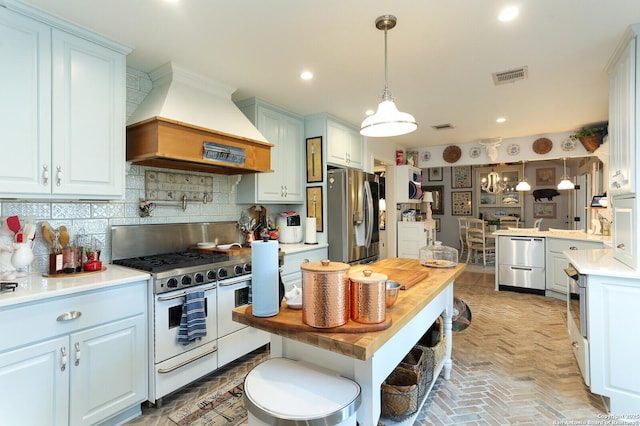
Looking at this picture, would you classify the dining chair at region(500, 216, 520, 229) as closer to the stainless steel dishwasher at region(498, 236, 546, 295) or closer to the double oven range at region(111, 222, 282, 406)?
the stainless steel dishwasher at region(498, 236, 546, 295)

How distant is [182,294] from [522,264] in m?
4.73

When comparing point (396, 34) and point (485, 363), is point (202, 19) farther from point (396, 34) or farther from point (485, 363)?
point (485, 363)

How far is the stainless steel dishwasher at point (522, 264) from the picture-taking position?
4609 millimetres

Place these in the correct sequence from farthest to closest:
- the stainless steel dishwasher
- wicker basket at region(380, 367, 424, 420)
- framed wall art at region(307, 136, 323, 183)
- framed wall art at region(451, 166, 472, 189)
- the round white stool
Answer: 1. framed wall art at region(451, 166, 472, 189)
2. the stainless steel dishwasher
3. framed wall art at region(307, 136, 323, 183)
4. wicker basket at region(380, 367, 424, 420)
5. the round white stool

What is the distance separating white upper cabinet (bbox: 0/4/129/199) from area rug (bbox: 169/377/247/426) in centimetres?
154

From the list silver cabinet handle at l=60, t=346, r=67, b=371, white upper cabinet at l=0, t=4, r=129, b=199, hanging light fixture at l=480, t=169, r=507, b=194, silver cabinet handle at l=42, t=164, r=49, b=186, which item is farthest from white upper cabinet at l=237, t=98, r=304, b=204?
hanging light fixture at l=480, t=169, r=507, b=194

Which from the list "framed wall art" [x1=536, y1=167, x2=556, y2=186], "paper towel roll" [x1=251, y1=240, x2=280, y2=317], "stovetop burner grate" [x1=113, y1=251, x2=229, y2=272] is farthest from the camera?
"framed wall art" [x1=536, y1=167, x2=556, y2=186]

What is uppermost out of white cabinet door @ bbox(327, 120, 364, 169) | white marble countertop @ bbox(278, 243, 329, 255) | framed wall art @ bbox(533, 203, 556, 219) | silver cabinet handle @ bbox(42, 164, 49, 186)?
white cabinet door @ bbox(327, 120, 364, 169)

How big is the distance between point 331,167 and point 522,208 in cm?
703

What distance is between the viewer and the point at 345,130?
4242 mm

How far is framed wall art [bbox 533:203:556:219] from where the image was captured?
27.2ft

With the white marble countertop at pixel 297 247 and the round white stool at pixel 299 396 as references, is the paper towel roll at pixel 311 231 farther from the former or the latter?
the round white stool at pixel 299 396

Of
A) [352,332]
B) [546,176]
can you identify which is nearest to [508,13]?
[352,332]

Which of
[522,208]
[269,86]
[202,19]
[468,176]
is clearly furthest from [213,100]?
[522,208]
